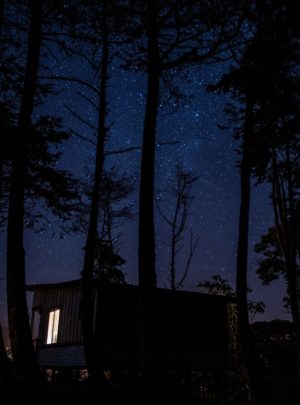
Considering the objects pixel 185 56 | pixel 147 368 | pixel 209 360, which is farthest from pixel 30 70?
pixel 209 360

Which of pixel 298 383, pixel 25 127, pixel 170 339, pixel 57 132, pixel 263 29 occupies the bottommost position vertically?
pixel 298 383

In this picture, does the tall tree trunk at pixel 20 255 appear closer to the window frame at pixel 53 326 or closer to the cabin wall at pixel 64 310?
the cabin wall at pixel 64 310

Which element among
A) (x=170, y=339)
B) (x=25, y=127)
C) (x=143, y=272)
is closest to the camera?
(x=143, y=272)

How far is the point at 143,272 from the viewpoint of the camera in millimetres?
9359

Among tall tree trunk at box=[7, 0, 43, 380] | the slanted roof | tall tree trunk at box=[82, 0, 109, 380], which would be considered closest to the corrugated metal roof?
the slanted roof

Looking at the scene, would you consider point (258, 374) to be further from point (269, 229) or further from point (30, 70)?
point (269, 229)

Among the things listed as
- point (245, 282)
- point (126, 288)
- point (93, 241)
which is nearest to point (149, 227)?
point (245, 282)

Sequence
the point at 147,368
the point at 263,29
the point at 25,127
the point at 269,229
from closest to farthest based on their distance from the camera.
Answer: the point at 147,368
the point at 25,127
the point at 263,29
the point at 269,229

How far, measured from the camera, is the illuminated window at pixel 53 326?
25009mm

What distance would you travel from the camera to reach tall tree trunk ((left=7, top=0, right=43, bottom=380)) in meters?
8.70

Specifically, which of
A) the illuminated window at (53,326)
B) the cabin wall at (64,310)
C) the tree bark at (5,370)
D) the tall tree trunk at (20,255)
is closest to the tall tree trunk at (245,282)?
the tree bark at (5,370)

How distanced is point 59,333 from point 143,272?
16.1 metres

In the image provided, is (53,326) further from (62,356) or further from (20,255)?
(20,255)

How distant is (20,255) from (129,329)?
43.8 feet
